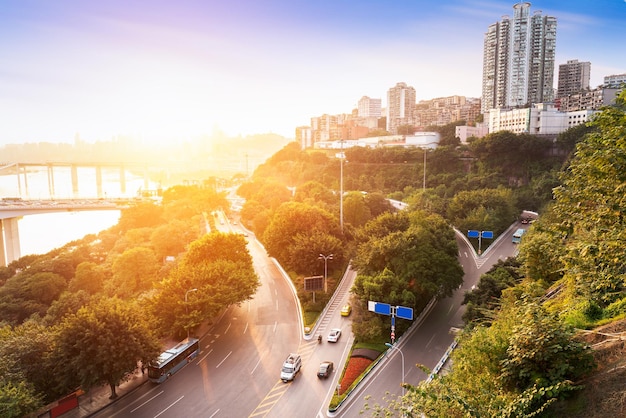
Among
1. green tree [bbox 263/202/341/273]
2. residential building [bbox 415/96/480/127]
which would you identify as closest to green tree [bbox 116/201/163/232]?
green tree [bbox 263/202/341/273]

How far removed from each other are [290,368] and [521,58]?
6656 cm

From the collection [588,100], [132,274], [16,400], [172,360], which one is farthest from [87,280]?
[588,100]

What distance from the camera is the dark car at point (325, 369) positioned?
1753cm

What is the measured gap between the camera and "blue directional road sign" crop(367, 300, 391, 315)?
18.2 m

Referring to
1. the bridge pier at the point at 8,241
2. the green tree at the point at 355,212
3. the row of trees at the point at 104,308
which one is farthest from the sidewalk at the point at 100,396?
the bridge pier at the point at 8,241

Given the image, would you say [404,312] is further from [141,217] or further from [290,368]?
[141,217]

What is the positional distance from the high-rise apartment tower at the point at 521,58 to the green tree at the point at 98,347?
64.1m

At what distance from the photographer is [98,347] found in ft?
49.3

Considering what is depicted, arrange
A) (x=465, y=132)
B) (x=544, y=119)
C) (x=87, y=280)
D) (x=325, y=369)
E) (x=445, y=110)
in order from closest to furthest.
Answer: (x=325, y=369)
(x=87, y=280)
(x=544, y=119)
(x=465, y=132)
(x=445, y=110)

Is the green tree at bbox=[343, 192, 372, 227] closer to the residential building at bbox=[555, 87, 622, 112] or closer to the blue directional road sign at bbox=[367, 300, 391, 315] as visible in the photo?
the blue directional road sign at bbox=[367, 300, 391, 315]

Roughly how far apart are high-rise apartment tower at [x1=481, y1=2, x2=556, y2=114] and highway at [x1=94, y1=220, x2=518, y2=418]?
172ft

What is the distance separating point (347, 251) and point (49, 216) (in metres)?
74.1

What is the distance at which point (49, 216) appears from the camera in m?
78.2

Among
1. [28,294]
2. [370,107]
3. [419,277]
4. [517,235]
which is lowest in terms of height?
[28,294]
